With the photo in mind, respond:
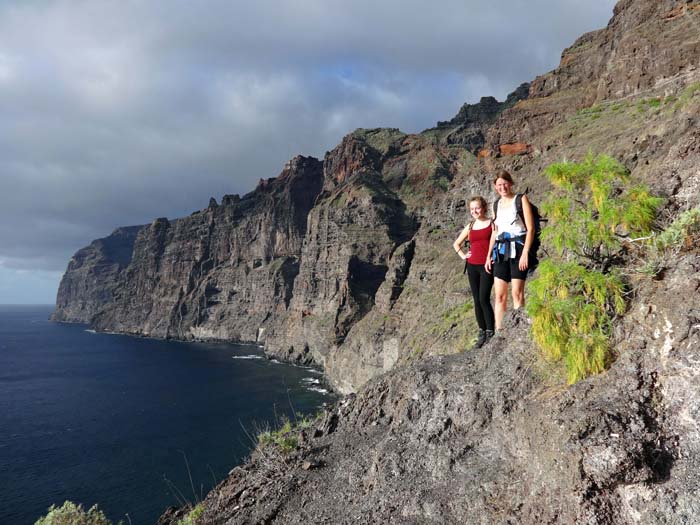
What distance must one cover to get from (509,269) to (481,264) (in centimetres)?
78

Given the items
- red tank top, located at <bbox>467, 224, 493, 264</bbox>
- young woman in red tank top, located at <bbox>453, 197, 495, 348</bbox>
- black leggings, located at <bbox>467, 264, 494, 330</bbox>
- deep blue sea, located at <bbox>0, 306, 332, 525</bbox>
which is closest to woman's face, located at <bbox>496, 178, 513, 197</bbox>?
young woman in red tank top, located at <bbox>453, 197, 495, 348</bbox>

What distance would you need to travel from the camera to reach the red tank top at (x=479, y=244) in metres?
8.34

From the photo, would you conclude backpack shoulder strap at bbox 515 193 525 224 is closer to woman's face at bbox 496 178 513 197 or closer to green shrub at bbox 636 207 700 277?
woman's face at bbox 496 178 513 197

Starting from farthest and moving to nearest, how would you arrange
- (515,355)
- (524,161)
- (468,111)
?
(468,111) < (524,161) < (515,355)

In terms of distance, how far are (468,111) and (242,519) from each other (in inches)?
7334

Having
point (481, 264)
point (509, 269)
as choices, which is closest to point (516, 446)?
point (509, 269)

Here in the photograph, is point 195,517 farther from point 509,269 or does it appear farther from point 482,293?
point 509,269

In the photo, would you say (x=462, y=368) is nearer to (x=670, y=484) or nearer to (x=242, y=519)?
(x=670, y=484)

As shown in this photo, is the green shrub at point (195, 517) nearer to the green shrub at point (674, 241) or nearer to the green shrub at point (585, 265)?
the green shrub at point (585, 265)

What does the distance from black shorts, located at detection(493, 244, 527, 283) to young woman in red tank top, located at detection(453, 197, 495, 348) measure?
1.26 feet

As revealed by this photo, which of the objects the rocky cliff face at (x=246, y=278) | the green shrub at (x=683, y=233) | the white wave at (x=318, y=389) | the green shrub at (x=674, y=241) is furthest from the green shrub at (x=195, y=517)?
the rocky cliff face at (x=246, y=278)

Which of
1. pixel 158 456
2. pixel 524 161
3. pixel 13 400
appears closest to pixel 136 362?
pixel 13 400

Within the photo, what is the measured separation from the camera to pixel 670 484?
3943mm

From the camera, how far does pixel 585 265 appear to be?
6.00 m
